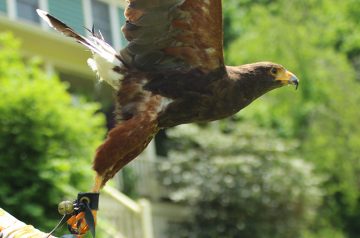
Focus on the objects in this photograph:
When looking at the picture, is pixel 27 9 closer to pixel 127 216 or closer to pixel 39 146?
pixel 127 216

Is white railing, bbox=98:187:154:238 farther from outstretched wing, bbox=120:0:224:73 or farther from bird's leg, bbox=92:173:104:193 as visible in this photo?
bird's leg, bbox=92:173:104:193

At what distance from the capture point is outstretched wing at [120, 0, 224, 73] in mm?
3590

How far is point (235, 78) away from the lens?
3672 millimetres

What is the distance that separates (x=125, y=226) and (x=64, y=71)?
15.0 feet

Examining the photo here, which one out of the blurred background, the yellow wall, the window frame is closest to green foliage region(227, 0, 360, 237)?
the blurred background

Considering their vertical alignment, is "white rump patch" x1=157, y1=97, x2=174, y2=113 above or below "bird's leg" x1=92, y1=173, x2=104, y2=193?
above

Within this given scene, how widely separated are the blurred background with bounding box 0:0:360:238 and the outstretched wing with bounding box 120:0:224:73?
512cm

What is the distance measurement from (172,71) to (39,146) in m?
4.49

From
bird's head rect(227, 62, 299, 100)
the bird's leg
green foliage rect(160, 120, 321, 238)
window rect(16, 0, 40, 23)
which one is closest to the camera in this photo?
the bird's leg

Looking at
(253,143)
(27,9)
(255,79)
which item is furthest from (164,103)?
(253,143)

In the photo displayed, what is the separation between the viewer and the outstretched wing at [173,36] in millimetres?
3590

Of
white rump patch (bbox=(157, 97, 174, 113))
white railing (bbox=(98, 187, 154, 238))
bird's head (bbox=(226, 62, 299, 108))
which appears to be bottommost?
white railing (bbox=(98, 187, 154, 238))

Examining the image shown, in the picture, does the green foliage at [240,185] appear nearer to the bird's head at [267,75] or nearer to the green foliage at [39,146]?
the green foliage at [39,146]

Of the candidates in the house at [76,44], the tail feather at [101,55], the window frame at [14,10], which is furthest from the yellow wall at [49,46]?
the tail feather at [101,55]
